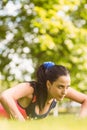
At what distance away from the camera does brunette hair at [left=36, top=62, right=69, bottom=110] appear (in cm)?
429

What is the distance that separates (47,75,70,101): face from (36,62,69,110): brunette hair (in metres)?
0.04

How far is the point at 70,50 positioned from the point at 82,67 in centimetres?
70

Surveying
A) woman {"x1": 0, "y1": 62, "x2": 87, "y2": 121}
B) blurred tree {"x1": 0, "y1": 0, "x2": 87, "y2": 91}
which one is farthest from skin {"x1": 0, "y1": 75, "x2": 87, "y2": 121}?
blurred tree {"x1": 0, "y1": 0, "x2": 87, "y2": 91}

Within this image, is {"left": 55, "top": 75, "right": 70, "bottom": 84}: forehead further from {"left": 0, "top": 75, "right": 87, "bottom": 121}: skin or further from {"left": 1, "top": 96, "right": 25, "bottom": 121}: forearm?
{"left": 1, "top": 96, "right": 25, "bottom": 121}: forearm

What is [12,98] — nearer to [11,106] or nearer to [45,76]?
[11,106]

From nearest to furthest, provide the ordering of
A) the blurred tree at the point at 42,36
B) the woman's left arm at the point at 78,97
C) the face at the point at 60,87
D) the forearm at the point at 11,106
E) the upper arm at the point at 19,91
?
the forearm at the point at 11,106
the upper arm at the point at 19,91
the face at the point at 60,87
the woman's left arm at the point at 78,97
the blurred tree at the point at 42,36

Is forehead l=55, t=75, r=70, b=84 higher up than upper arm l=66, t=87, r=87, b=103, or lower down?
higher up

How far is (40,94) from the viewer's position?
4449 mm

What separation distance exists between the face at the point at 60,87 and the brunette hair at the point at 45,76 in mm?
42

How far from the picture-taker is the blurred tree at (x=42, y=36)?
1353 centimetres

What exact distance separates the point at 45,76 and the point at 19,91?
0.44 meters

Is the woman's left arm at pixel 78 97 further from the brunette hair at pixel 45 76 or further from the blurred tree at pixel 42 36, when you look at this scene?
the blurred tree at pixel 42 36

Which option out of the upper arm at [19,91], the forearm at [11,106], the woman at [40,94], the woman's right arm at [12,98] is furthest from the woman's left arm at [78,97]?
the forearm at [11,106]

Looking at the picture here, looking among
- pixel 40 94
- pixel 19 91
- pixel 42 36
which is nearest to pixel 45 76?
pixel 40 94
